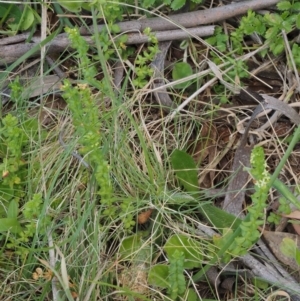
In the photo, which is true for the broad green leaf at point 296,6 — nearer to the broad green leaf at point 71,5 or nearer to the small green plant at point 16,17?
the broad green leaf at point 71,5

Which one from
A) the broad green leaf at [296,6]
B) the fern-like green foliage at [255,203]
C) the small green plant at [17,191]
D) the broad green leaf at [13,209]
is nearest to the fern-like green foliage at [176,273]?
the fern-like green foliage at [255,203]

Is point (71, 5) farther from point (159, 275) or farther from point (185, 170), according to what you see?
point (159, 275)

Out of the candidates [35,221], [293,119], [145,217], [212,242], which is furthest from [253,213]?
[35,221]

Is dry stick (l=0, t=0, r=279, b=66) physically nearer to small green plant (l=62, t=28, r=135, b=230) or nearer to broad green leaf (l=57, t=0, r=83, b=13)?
broad green leaf (l=57, t=0, r=83, b=13)

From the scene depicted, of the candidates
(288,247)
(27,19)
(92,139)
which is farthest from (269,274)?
(27,19)

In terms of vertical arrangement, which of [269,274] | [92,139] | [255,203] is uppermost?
[92,139]

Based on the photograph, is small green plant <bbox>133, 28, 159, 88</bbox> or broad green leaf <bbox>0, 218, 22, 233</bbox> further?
small green plant <bbox>133, 28, 159, 88</bbox>

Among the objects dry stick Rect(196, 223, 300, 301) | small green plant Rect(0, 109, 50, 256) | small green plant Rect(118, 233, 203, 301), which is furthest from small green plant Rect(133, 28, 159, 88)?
dry stick Rect(196, 223, 300, 301)
